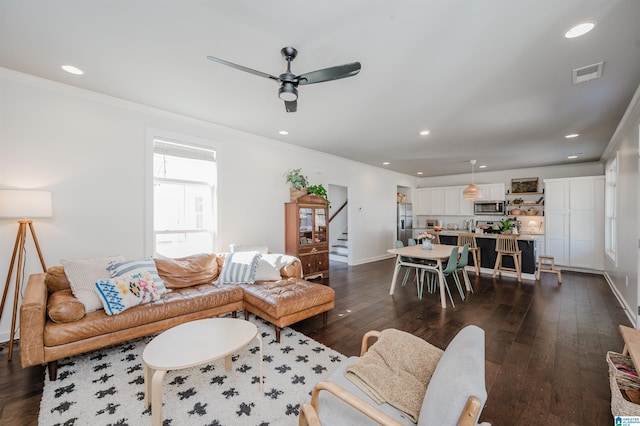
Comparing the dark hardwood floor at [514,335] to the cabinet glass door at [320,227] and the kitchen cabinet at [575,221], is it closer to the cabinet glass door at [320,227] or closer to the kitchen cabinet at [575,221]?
the cabinet glass door at [320,227]

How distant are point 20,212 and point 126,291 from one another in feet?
3.90

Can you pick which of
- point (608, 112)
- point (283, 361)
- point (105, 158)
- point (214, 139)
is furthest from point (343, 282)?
point (608, 112)

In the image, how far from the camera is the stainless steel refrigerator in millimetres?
8430

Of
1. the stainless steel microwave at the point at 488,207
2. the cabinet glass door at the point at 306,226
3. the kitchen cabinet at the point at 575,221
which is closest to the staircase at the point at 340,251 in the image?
the cabinet glass door at the point at 306,226

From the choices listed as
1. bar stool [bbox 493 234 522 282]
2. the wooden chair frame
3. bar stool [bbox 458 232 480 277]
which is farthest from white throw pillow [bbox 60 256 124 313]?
bar stool [bbox 493 234 522 282]

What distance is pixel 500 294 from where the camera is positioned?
14.3 feet

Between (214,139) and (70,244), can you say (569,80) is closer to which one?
(214,139)

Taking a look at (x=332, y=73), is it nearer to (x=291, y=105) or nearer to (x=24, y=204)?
(x=291, y=105)

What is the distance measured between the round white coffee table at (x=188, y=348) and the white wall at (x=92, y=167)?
195 cm

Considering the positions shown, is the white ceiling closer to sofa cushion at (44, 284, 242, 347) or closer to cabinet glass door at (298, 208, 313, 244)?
cabinet glass door at (298, 208, 313, 244)

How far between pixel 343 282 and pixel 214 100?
12.2 feet

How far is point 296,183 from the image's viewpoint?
5148 mm

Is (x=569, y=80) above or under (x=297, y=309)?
above

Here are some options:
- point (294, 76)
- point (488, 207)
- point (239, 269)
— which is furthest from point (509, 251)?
point (294, 76)
